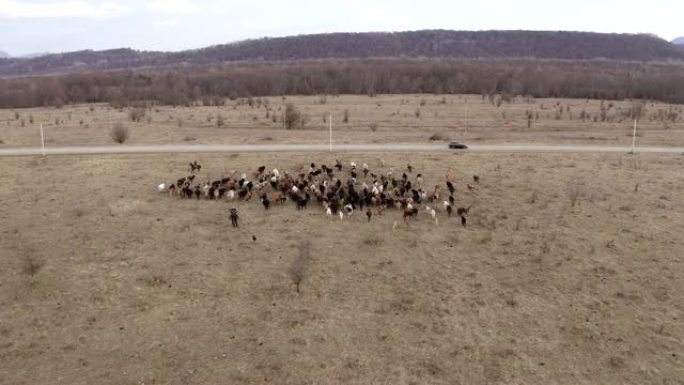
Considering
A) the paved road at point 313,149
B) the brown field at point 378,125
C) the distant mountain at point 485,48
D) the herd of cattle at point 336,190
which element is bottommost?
the herd of cattle at point 336,190

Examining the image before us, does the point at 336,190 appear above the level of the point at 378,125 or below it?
below

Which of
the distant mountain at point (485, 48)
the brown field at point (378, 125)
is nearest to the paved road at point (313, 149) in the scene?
the brown field at point (378, 125)

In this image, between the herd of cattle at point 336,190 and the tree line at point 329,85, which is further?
the tree line at point 329,85

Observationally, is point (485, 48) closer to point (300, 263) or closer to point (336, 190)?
point (336, 190)

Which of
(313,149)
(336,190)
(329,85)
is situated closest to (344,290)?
(336,190)

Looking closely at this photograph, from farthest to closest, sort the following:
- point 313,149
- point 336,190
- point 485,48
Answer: point 485,48 < point 313,149 < point 336,190

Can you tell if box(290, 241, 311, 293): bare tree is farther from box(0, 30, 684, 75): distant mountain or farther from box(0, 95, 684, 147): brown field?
box(0, 30, 684, 75): distant mountain

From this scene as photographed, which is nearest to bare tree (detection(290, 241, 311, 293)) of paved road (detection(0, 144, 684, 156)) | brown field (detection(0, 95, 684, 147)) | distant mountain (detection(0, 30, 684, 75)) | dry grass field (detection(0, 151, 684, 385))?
dry grass field (detection(0, 151, 684, 385))

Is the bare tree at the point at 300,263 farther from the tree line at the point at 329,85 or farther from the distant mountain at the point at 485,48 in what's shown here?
the distant mountain at the point at 485,48
